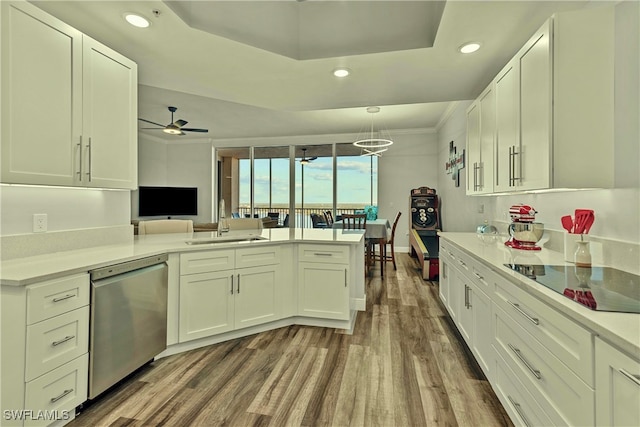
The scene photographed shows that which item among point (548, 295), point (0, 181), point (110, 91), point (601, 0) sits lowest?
point (548, 295)

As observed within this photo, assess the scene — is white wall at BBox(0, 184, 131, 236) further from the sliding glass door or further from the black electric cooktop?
the sliding glass door

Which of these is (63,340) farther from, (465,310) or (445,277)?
(445,277)

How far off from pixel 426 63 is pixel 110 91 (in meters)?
2.60

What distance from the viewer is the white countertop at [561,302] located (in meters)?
0.81

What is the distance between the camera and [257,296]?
2.71m

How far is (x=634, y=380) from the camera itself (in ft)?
2.56

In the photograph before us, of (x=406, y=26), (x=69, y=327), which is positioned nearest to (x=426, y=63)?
(x=406, y=26)

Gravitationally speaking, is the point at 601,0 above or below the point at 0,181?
above

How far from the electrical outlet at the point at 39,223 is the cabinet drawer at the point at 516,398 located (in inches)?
116

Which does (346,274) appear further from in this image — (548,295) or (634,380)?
(634,380)

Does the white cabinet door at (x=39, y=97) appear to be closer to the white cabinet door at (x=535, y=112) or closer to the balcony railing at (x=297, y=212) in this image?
the white cabinet door at (x=535, y=112)

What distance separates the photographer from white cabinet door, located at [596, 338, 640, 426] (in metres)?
0.78

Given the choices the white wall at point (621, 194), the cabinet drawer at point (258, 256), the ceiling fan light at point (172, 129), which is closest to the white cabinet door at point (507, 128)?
the white wall at point (621, 194)

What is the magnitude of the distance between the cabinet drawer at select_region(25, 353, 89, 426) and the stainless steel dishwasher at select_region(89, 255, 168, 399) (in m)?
0.05
